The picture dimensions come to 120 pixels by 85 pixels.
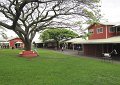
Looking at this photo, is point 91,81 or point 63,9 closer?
point 91,81

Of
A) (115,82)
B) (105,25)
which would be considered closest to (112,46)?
(105,25)

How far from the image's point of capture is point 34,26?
134 ft

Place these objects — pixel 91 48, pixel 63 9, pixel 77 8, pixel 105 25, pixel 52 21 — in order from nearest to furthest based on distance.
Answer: pixel 77 8
pixel 63 9
pixel 52 21
pixel 105 25
pixel 91 48

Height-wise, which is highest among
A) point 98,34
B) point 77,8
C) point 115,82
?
point 77,8

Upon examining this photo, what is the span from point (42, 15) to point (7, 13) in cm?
549

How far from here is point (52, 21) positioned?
39.1 meters

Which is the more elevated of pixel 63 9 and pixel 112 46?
pixel 63 9

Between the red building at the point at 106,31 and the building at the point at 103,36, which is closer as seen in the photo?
the building at the point at 103,36

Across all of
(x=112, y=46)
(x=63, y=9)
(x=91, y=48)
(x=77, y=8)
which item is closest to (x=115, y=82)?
(x=77, y=8)

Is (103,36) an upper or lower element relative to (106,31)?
lower

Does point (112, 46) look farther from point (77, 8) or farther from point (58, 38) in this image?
point (58, 38)

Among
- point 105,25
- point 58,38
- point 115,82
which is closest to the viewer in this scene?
point 115,82

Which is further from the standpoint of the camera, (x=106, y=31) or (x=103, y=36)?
(x=103, y=36)

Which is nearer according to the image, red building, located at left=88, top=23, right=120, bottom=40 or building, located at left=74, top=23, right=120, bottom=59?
building, located at left=74, top=23, right=120, bottom=59
